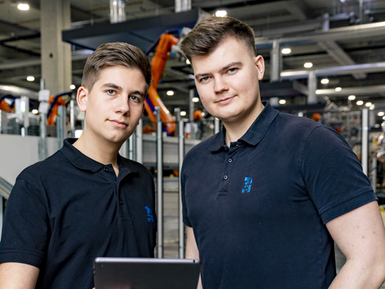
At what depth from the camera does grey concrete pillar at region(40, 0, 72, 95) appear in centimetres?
793

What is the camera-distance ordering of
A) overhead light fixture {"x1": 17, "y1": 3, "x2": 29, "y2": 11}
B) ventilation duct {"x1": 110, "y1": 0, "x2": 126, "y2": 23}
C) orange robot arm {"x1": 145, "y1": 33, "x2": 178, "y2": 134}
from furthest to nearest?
overhead light fixture {"x1": 17, "y1": 3, "x2": 29, "y2": 11} < ventilation duct {"x1": 110, "y1": 0, "x2": 126, "y2": 23} < orange robot arm {"x1": 145, "y1": 33, "x2": 178, "y2": 134}

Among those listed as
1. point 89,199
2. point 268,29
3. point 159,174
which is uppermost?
point 268,29

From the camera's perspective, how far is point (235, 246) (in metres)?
1.28

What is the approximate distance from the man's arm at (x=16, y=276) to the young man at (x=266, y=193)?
0.59 meters

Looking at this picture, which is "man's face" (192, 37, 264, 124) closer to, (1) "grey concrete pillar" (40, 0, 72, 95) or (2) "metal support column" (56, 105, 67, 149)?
(2) "metal support column" (56, 105, 67, 149)

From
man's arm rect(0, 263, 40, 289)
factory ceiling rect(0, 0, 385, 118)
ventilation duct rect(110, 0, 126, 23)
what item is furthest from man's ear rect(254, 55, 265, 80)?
Answer: ventilation duct rect(110, 0, 126, 23)

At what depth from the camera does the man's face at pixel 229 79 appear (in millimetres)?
1343

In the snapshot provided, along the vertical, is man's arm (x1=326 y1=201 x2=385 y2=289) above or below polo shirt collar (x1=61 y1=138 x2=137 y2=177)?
below

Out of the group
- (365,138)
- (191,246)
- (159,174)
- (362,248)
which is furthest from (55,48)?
(362,248)

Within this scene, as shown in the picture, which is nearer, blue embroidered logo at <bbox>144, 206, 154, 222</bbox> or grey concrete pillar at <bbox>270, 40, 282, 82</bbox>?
blue embroidered logo at <bbox>144, 206, 154, 222</bbox>

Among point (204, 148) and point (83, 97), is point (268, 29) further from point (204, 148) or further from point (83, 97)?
point (83, 97)

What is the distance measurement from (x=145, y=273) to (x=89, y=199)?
475 millimetres

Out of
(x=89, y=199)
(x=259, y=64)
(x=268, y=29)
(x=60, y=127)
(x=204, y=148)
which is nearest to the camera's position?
(x=89, y=199)

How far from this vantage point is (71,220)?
127 centimetres
